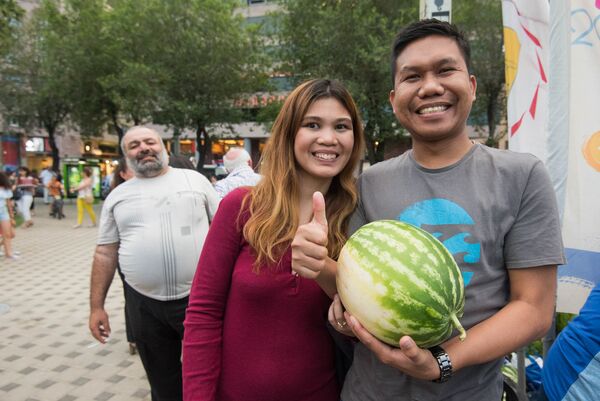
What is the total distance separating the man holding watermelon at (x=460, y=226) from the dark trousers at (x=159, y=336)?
2.07 metres

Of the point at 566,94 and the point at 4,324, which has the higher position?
the point at 566,94

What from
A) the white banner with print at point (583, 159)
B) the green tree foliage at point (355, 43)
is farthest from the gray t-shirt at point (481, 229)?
the green tree foliage at point (355, 43)

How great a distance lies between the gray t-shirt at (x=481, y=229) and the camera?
1.48m

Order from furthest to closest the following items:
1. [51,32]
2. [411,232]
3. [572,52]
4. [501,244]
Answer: [51,32]
[572,52]
[501,244]
[411,232]

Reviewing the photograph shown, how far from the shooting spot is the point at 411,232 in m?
1.42

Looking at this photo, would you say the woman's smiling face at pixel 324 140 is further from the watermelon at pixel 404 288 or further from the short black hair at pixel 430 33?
the watermelon at pixel 404 288

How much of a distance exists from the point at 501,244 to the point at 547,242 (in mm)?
150

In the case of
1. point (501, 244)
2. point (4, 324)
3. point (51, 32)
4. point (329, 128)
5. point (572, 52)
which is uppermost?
point (51, 32)

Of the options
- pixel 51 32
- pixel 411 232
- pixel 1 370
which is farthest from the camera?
pixel 51 32

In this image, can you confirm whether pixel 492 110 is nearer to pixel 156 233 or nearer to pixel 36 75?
pixel 156 233

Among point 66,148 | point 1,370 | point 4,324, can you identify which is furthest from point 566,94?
point 66,148

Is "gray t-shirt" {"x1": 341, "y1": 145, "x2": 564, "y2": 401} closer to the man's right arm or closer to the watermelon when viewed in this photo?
the watermelon

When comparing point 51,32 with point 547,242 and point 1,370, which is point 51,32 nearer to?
point 1,370

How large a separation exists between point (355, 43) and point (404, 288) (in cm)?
1672
